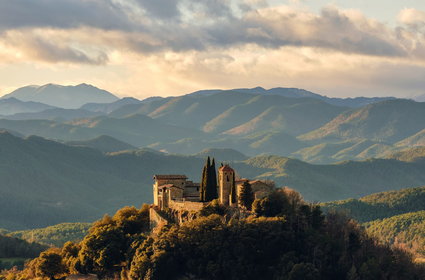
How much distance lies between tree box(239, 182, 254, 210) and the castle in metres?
1.42

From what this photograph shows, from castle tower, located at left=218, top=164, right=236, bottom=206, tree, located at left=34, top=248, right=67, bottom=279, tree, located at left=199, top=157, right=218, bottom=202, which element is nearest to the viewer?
castle tower, located at left=218, top=164, right=236, bottom=206

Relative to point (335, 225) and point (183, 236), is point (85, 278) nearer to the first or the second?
point (183, 236)

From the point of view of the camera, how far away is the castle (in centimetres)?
13800

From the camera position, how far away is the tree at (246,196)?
13525cm

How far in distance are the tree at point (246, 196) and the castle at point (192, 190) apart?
1421 mm

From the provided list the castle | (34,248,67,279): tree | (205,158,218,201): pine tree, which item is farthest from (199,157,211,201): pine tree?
(34,248,67,279): tree

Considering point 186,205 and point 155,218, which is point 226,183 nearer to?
point 186,205

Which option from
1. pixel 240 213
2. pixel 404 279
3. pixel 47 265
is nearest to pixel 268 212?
pixel 240 213

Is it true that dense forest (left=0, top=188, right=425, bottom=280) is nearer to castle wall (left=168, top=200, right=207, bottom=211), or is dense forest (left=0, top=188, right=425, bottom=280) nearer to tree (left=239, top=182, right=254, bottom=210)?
tree (left=239, top=182, right=254, bottom=210)

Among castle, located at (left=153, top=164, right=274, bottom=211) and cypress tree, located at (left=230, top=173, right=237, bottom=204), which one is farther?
castle, located at (left=153, top=164, right=274, bottom=211)

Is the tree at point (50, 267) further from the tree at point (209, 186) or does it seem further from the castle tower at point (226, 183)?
the castle tower at point (226, 183)

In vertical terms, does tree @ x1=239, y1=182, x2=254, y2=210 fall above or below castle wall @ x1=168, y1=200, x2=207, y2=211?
above

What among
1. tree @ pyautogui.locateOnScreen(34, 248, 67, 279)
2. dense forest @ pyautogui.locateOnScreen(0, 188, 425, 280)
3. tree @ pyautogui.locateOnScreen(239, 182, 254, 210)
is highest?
tree @ pyautogui.locateOnScreen(239, 182, 254, 210)

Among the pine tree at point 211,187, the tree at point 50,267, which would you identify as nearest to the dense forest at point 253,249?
the pine tree at point 211,187
